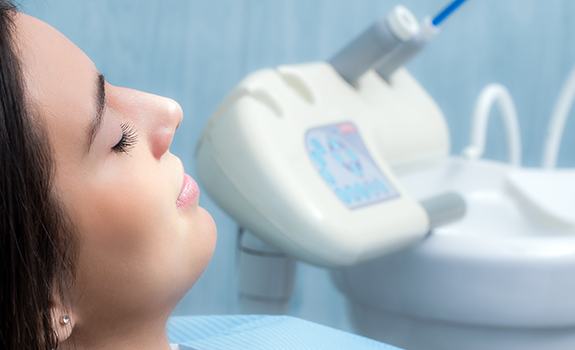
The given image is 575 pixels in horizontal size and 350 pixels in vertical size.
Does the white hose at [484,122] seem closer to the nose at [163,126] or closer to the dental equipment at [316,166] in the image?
the dental equipment at [316,166]

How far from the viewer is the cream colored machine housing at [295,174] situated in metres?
1.08

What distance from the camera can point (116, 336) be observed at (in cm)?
77

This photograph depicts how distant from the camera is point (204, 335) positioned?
1018 mm

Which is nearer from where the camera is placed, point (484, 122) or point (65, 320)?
point (65, 320)

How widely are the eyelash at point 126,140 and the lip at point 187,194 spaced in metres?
0.06

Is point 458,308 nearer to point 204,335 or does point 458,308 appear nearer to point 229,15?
point 204,335

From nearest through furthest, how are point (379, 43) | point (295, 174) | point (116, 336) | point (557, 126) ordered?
1. point (116, 336)
2. point (295, 174)
3. point (379, 43)
4. point (557, 126)

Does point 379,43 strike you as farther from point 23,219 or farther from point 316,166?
point 23,219

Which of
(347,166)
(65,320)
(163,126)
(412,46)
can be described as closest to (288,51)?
(412,46)

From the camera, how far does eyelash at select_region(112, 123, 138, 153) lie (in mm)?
752

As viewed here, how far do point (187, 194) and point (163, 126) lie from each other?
58mm

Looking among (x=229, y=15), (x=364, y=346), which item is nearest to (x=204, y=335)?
(x=364, y=346)

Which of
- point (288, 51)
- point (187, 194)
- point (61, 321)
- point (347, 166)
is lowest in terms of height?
point (61, 321)

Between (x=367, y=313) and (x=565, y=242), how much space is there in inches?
11.1
